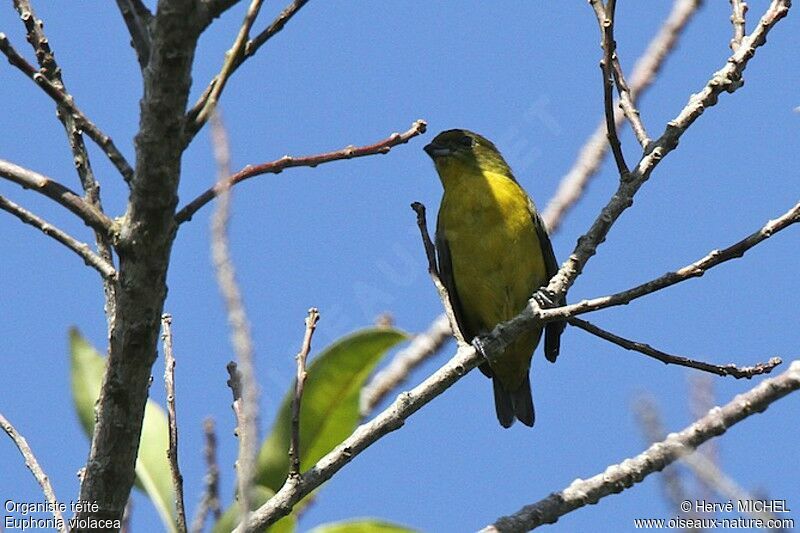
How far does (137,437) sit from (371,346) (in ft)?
5.36

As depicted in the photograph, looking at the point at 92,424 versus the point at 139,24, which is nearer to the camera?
the point at 139,24

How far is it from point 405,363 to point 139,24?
2.83 m

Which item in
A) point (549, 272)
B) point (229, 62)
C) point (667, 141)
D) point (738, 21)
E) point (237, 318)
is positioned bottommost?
point (237, 318)

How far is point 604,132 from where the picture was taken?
584 cm

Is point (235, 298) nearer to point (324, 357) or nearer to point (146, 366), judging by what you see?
point (146, 366)

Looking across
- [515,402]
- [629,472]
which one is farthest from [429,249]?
[515,402]

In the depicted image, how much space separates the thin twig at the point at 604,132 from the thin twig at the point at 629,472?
243 cm

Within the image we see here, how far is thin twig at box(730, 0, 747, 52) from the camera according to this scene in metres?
4.28

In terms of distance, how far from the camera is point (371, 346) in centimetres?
473

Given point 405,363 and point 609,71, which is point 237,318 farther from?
point 405,363

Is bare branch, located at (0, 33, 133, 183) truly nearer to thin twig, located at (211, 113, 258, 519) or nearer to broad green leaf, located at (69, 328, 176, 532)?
thin twig, located at (211, 113, 258, 519)

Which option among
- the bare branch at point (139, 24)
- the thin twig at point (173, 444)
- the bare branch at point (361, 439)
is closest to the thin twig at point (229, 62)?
the bare branch at point (139, 24)

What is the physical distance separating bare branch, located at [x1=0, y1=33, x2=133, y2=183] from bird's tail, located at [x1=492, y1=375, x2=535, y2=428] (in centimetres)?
461

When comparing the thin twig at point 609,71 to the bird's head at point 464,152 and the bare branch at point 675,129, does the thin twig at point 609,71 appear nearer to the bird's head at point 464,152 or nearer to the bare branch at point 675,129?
the bare branch at point 675,129
